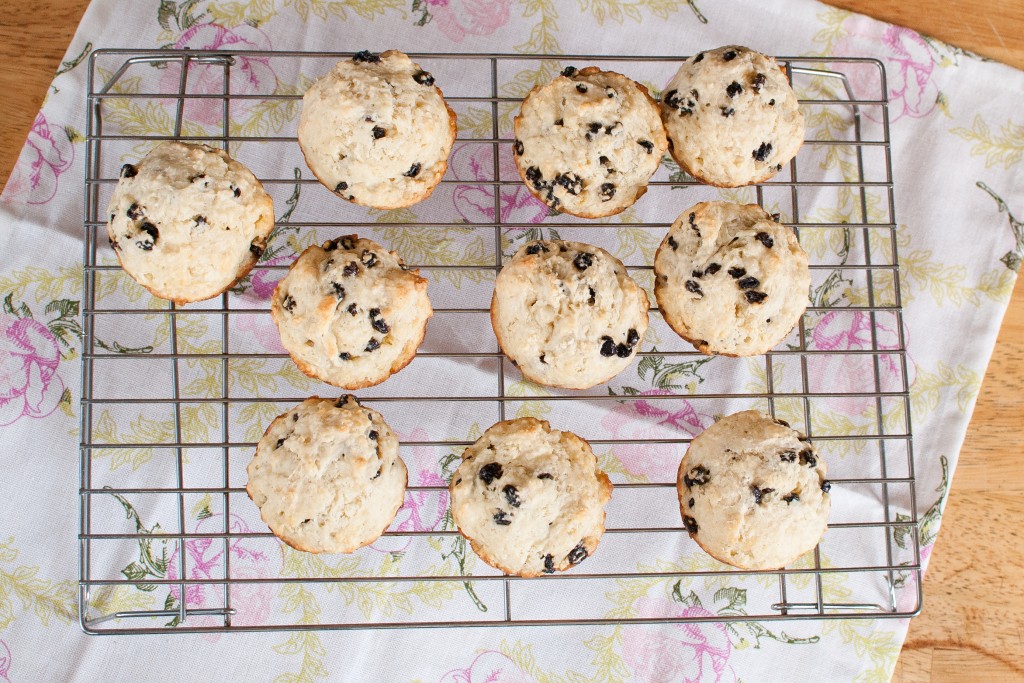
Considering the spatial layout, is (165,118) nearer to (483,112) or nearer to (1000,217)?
(483,112)

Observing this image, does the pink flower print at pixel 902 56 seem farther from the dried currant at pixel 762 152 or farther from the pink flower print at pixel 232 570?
the pink flower print at pixel 232 570

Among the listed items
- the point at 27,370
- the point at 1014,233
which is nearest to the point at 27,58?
the point at 27,370

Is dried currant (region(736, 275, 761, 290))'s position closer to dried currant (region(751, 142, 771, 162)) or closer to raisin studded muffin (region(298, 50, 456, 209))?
dried currant (region(751, 142, 771, 162))

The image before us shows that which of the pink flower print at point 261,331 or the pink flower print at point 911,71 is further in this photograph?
the pink flower print at point 911,71

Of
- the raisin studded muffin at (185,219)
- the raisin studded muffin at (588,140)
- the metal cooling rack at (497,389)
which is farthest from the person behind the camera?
the metal cooling rack at (497,389)

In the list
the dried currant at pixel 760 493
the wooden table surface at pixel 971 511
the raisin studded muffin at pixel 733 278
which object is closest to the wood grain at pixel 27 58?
the wooden table surface at pixel 971 511

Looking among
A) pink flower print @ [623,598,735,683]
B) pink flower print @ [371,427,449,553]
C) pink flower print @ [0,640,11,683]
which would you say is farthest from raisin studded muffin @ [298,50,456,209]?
pink flower print @ [0,640,11,683]
